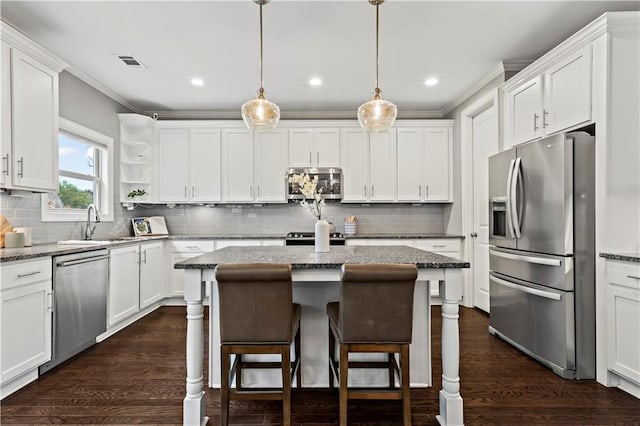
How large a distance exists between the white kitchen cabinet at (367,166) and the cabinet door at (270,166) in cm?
86

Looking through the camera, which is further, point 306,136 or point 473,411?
point 306,136

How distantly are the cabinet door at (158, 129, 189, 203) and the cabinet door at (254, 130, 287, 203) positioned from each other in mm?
996

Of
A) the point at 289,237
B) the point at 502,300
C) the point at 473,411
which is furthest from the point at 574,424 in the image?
the point at 289,237

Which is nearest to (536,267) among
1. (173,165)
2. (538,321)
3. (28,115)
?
(538,321)

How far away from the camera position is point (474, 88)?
4211mm

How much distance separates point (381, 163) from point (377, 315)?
3.45 metres

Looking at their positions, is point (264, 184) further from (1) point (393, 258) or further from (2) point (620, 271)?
(2) point (620, 271)

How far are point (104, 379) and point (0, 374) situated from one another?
60 cm

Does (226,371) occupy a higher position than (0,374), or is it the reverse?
(226,371)

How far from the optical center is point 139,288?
4043 mm

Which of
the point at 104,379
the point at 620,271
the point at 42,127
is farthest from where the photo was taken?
the point at 42,127

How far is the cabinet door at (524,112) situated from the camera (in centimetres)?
304

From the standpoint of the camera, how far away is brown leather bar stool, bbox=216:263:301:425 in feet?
5.82

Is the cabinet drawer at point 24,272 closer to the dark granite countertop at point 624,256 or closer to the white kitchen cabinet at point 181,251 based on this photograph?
the white kitchen cabinet at point 181,251
